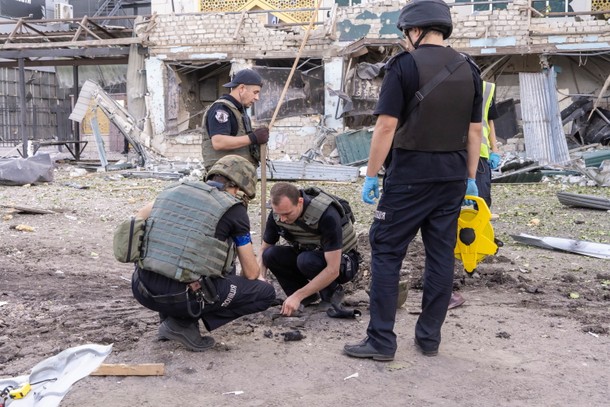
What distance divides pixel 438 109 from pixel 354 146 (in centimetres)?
1279

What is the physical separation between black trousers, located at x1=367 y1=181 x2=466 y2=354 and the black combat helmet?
2.61 ft

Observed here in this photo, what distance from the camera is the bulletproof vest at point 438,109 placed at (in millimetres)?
3400

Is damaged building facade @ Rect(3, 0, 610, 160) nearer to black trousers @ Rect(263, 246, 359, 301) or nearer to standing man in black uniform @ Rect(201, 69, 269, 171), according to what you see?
standing man in black uniform @ Rect(201, 69, 269, 171)

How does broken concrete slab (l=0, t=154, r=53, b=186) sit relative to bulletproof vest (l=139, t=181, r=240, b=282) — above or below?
below

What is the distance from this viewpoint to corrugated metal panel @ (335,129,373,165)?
16.1m

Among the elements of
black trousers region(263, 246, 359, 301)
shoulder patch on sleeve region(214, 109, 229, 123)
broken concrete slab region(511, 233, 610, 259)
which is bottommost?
broken concrete slab region(511, 233, 610, 259)

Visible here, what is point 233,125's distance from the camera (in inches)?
197

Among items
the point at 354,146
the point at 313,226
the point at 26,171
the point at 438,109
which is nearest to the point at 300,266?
the point at 313,226

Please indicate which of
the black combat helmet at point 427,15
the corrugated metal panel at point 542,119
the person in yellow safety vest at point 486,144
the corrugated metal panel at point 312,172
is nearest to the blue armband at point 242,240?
the black combat helmet at point 427,15

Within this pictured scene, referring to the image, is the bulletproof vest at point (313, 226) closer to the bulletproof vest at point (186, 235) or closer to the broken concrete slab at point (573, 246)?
the bulletproof vest at point (186, 235)

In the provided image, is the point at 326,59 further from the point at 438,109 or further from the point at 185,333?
the point at 185,333

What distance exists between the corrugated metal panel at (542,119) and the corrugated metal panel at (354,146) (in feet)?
12.0

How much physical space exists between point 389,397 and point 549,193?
9334 mm

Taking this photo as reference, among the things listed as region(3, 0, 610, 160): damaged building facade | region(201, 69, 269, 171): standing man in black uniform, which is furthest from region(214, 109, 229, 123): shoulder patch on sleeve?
region(3, 0, 610, 160): damaged building facade
